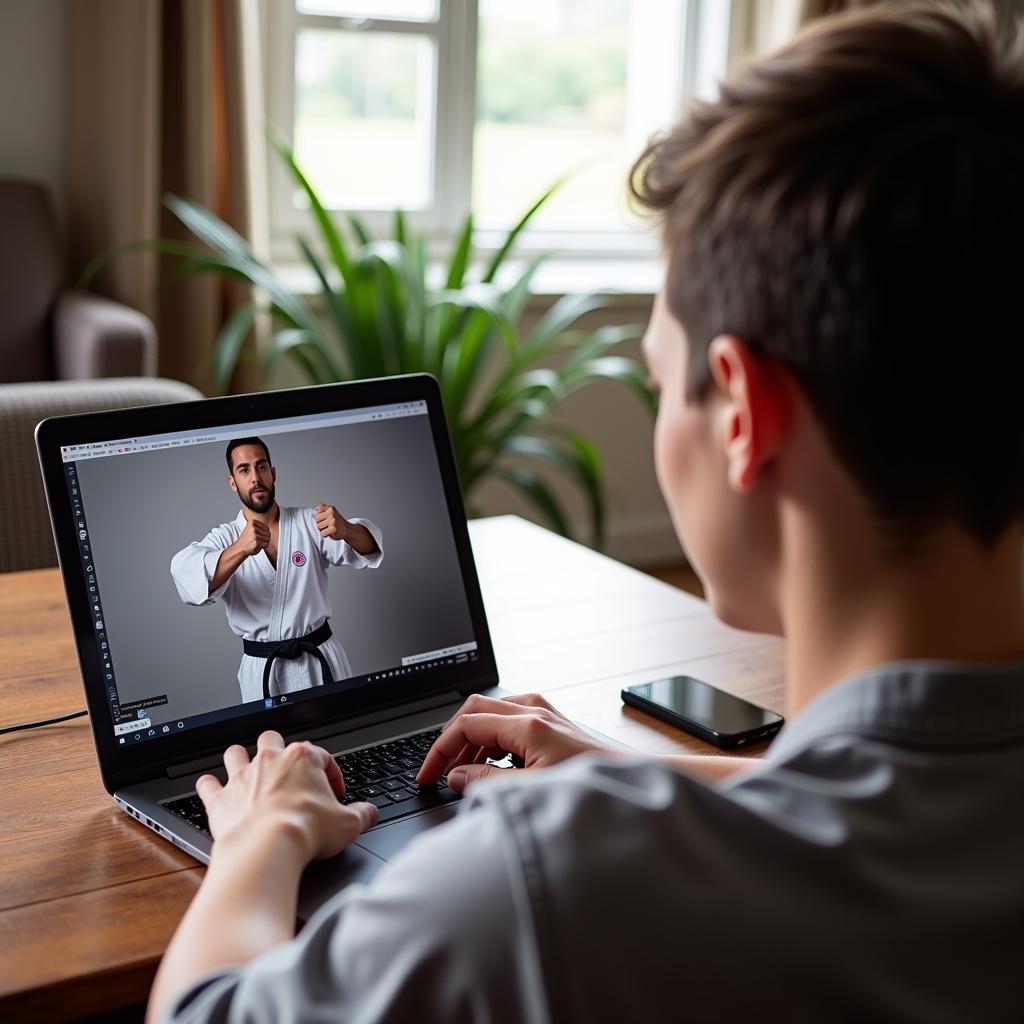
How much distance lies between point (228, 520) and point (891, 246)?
2.00ft

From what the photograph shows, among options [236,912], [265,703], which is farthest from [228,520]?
[236,912]

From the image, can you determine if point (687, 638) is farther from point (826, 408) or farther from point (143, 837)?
point (826, 408)

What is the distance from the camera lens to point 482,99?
3676 millimetres

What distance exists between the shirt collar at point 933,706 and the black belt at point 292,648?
1.76 feet

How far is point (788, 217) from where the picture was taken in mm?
591

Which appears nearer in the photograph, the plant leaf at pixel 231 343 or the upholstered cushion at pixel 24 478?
the upholstered cushion at pixel 24 478

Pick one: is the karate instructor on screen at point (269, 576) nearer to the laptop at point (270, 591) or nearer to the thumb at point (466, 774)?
the laptop at point (270, 591)

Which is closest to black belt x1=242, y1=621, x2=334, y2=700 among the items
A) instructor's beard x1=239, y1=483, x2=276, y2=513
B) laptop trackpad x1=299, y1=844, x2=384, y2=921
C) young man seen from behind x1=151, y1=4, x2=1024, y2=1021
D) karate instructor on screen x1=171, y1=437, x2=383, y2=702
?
karate instructor on screen x1=171, y1=437, x2=383, y2=702

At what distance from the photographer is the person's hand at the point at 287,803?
2.63 feet

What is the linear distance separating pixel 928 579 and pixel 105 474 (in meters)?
0.63

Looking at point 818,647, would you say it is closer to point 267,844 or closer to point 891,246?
point 891,246

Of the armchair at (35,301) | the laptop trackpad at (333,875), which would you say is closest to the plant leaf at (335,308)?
the armchair at (35,301)

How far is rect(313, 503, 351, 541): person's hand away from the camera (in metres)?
1.06

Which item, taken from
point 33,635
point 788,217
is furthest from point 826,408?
point 33,635
